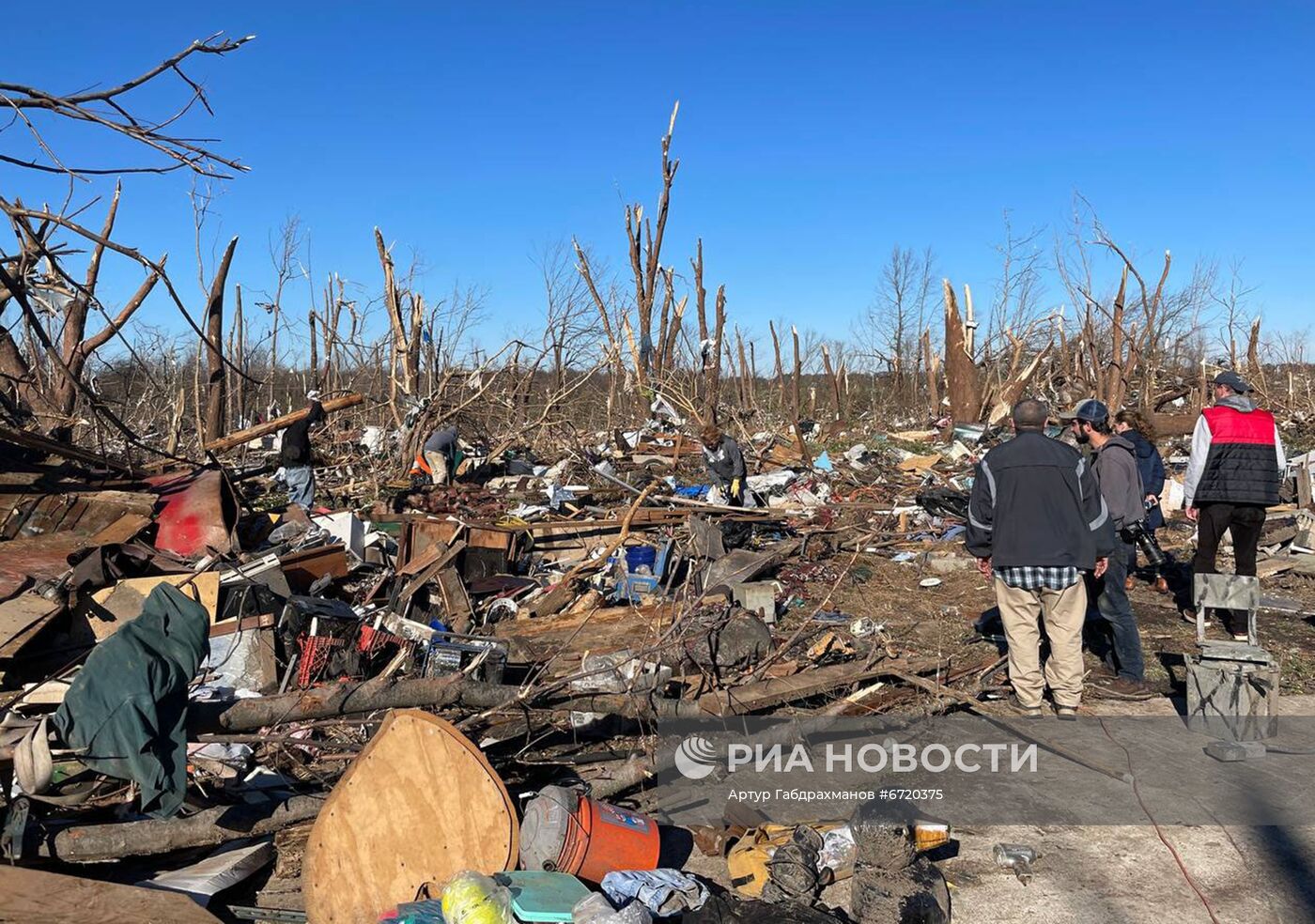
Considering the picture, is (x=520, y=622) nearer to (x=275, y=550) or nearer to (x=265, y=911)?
(x=275, y=550)

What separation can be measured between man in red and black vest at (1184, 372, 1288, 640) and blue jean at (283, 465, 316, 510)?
9.73 metres

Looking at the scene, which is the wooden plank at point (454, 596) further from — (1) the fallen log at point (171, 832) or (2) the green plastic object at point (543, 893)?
(2) the green plastic object at point (543, 893)

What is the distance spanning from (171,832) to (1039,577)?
167 inches

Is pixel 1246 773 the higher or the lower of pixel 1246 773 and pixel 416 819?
the lower

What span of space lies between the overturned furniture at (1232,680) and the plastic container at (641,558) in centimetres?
502

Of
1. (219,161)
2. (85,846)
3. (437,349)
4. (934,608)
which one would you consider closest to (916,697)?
(934,608)

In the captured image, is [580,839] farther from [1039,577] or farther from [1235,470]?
[1235,470]

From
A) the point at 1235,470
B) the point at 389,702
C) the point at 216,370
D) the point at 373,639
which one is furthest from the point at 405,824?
the point at 216,370

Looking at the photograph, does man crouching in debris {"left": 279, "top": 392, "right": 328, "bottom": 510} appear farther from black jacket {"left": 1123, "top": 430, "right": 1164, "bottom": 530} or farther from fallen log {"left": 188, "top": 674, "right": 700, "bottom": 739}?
black jacket {"left": 1123, "top": 430, "right": 1164, "bottom": 530}

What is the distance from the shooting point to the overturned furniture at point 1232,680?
5.00 metres

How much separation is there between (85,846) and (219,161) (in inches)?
102

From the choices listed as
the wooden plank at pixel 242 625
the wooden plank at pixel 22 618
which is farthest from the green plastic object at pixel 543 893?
the wooden plank at pixel 22 618

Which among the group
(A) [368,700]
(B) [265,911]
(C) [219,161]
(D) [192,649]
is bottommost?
(B) [265,911]

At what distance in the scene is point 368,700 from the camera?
4480 millimetres
